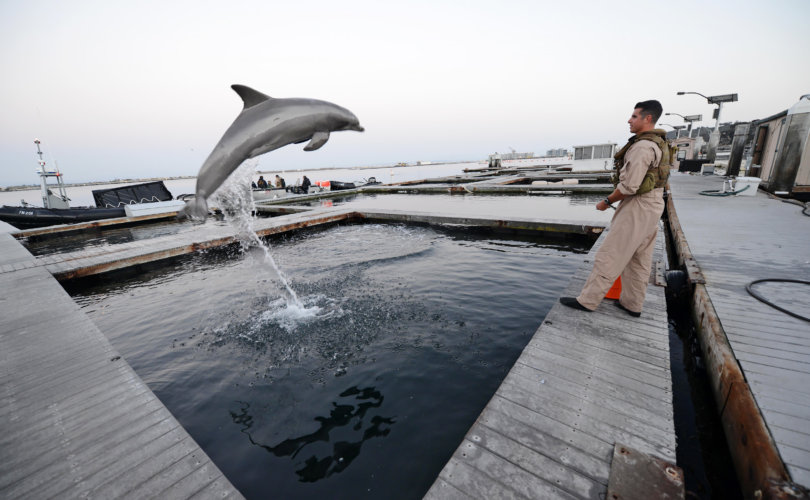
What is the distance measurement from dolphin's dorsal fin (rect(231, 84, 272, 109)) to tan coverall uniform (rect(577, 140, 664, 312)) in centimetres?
483

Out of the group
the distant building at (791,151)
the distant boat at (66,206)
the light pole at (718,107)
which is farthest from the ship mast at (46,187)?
the light pole at (718,107)

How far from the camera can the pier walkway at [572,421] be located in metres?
2.19

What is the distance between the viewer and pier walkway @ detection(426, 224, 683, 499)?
219cm

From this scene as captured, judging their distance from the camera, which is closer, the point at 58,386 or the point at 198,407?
the point at 58,386

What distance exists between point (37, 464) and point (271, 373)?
2.13 meters

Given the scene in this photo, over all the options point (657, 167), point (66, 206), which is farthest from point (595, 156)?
point (66, 206)

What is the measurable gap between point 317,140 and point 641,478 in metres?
4.75

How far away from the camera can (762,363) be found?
9.70 feet

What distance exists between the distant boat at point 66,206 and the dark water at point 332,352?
1228 cm

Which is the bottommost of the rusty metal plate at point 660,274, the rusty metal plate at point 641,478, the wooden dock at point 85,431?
the wooden dock at point 85,431

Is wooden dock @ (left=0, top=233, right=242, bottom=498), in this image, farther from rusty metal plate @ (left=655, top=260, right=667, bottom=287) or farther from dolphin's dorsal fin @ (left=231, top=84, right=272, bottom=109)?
rusty metal plate @ (left=655, top=260, right=667, bottom=287)

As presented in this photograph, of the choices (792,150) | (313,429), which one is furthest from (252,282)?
(792,150)

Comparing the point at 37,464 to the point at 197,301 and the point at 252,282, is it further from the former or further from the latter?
the point at 252,282

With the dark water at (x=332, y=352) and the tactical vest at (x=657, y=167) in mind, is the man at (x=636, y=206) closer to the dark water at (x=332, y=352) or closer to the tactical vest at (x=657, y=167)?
the tactical vest at (x=657, y=167)
